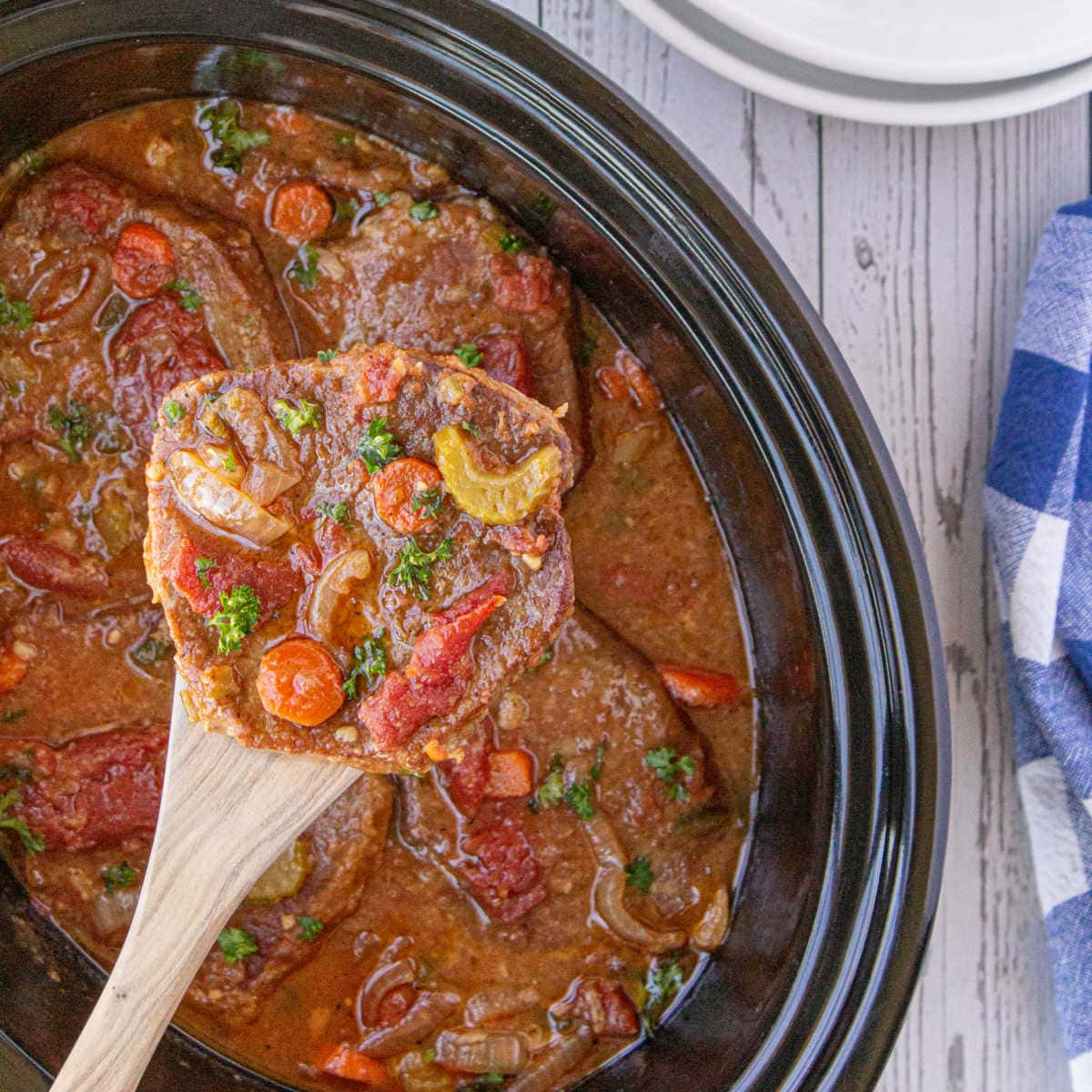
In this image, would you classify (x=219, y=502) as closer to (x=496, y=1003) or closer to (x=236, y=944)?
(x=236, y=944)

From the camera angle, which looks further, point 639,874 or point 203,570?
point 639,874

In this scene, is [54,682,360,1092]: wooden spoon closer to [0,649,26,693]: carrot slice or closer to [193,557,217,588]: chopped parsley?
[193,557,217,588]: chopped parsley

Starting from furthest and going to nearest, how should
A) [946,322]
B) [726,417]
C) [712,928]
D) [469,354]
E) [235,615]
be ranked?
[946,322] → [712,928] → [469,354] → [726,417] → [235,615]

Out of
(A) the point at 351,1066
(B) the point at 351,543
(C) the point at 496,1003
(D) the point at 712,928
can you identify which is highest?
(B) the point at 351,543

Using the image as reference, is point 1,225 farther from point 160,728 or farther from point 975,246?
point 975,246

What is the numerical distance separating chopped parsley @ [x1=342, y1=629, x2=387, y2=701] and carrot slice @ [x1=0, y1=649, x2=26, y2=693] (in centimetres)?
116

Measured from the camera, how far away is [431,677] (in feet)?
9.67

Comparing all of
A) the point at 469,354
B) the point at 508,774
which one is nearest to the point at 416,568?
the point at 469,354

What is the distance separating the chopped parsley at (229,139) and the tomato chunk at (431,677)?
1500mm

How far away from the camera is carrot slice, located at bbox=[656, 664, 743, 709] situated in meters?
3.73

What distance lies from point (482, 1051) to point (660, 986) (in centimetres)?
55

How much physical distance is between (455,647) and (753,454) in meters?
0.98

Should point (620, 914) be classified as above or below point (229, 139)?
below

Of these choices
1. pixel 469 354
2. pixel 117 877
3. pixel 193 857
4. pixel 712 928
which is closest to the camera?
pixel 193 857
